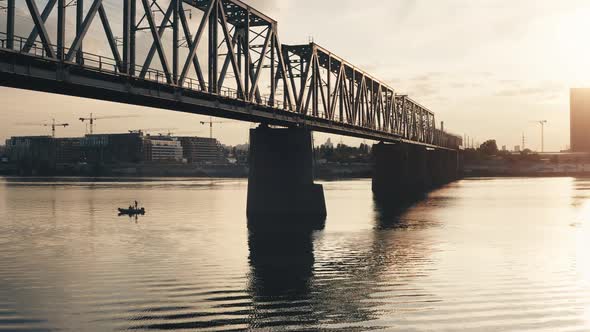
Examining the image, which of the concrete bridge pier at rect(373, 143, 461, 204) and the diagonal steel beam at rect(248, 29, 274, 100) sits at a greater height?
the diagonal steel beam at rect(248, 29, 274, 100)

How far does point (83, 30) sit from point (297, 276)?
1995 centimetres

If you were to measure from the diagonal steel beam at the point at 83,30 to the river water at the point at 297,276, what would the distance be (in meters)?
12.8

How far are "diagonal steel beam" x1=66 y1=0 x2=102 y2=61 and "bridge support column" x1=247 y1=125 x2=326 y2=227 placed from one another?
32408 millimetres

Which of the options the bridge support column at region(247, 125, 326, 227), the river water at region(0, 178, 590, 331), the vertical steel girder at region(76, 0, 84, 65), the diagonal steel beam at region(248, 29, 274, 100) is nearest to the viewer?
the river water at region(0, 178, 590, 331)

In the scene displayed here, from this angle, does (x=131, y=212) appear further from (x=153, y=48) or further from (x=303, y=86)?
(x=153, y=48)

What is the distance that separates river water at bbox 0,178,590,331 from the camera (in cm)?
2391

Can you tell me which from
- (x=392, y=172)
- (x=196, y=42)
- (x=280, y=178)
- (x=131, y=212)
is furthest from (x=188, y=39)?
(x=392, y=172)

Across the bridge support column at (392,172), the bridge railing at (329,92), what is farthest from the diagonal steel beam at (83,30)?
the bridge support column at (392,172)

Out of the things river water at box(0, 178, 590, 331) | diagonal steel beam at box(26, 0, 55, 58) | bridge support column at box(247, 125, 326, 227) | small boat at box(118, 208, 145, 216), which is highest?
diagonal steel beam at box(26, 0, 55, 58)

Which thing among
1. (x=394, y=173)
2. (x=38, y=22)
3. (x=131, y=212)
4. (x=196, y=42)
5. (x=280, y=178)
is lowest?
(x=131, y=212)

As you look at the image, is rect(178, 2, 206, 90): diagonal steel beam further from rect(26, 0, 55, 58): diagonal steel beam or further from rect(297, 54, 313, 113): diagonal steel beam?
rect(297, 54, 313, 113): diagonal steel beam

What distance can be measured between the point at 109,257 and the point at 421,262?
66.5 feet

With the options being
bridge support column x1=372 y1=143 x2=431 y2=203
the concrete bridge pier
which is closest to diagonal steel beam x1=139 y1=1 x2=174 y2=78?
the concrete bridge pier

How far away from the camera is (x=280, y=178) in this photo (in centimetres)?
7019
